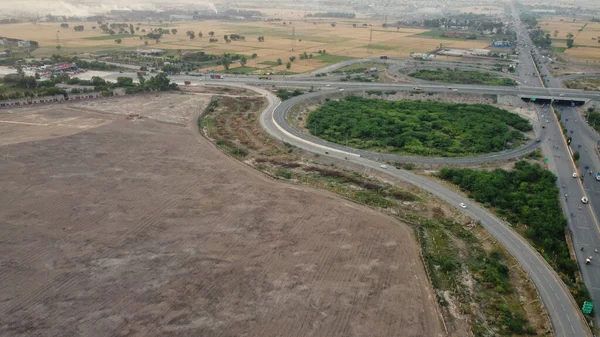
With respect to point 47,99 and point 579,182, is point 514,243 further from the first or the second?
point 47,99

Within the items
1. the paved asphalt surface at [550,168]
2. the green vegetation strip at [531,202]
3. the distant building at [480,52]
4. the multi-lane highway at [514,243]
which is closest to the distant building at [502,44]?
the distant building at [480,52]

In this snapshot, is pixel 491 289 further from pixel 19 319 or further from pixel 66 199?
pixel 66 199

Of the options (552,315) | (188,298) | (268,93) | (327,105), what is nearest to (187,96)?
(268,93)

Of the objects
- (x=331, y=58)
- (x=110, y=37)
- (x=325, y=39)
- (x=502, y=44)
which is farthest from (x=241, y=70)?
(x=502, y=44)

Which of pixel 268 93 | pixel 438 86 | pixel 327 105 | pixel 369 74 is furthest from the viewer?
pixel 369 74

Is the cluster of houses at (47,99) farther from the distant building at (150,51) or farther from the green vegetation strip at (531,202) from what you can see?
the green vegetation strip at (531,202)

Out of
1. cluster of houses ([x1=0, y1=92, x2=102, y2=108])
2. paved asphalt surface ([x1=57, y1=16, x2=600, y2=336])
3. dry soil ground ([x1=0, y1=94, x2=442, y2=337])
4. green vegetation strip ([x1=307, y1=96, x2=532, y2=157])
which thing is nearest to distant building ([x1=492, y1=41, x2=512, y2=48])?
paved asphalt surface ([x1=57, y1=16, x2=600, y2=336])
